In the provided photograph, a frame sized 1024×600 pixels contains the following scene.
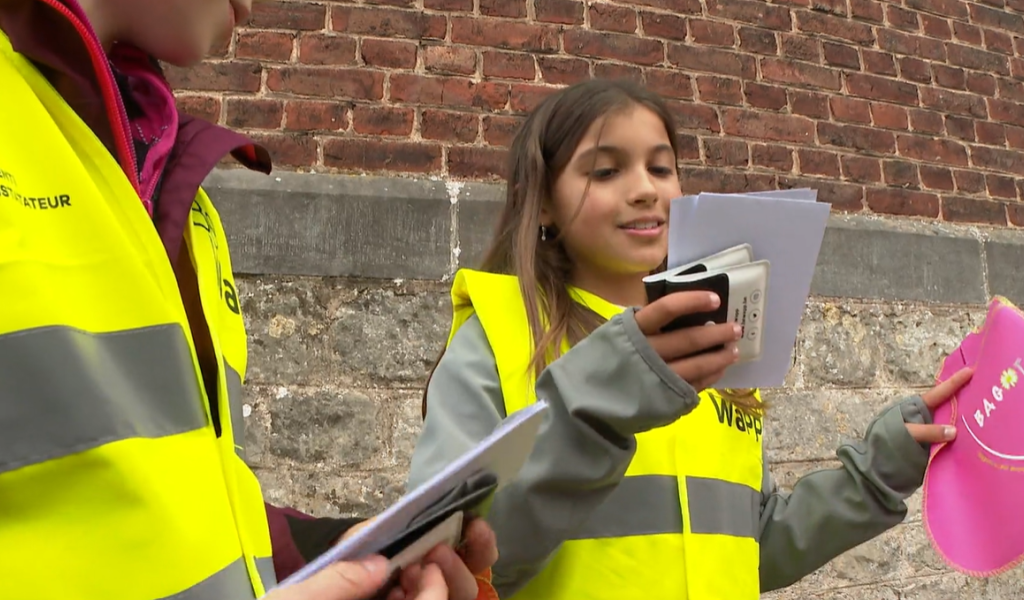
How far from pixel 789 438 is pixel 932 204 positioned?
4.15 feet

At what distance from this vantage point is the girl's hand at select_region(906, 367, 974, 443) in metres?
1.47

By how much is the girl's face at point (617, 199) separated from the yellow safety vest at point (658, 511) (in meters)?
0.13

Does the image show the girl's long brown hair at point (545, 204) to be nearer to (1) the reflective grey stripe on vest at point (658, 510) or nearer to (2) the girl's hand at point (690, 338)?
(1) the reflective grey stripe on vest at point (658, 510)

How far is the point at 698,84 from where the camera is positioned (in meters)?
3.07

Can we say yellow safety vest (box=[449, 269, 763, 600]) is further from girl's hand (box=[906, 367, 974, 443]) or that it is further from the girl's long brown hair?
girl's hand (box=[906, 367, 974, 443])

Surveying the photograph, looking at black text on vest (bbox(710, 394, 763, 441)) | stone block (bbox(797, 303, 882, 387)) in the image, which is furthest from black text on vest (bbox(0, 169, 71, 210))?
stone block (bbox(797, 303, 882, 387))

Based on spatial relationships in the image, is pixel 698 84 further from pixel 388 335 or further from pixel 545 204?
pixel 545 204

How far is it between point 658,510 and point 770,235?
0.50 meters

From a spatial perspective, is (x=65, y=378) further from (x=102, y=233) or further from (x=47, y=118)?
(x=47, y=118)

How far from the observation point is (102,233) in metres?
0.78

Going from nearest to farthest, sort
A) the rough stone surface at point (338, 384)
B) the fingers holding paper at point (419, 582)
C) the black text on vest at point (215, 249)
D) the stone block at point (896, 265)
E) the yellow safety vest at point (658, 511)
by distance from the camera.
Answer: the fingers holding paper at point (419, 582) < the black text on vest at point (215, 249) < the yellow safety vest at point (658, 511) < the rough stone surface at point (338, 384) < the stone block at point (896, 265)

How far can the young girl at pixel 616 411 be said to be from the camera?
1046 millimetres

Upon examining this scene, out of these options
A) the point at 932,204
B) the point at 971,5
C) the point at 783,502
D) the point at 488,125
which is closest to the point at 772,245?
the point at 783,502

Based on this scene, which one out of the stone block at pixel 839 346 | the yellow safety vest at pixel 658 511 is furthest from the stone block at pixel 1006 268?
the yellow safety vest at pixel 658 511
